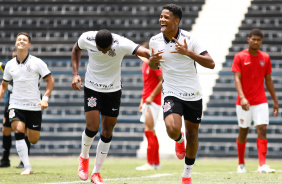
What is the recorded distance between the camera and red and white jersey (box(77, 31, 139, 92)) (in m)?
5.85

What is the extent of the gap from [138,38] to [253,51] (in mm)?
8960

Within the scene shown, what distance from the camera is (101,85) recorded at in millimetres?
5984

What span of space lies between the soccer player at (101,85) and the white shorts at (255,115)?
308cm

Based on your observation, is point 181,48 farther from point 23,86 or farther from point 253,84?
point 253,84

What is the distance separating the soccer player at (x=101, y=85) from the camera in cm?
584

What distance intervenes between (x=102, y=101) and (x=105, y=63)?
456 mm

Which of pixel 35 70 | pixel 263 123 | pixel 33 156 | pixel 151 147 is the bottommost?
pixel 33 156

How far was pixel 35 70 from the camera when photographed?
7.65m

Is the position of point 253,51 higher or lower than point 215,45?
higher

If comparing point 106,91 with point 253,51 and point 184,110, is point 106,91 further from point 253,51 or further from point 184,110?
point 253,51

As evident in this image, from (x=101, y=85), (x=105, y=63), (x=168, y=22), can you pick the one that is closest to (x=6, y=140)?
(x=101, y=85)

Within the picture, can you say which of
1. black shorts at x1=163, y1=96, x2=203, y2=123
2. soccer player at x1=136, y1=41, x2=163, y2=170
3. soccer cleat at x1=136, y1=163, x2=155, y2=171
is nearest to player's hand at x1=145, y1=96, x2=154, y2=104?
soccer player at x1=136, y1=41, x2=163, y2=170

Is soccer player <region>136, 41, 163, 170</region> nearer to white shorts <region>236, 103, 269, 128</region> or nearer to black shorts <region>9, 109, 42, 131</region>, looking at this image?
white shorts <region>236, 103, 269, 128</region>

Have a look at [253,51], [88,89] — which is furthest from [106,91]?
[253,51]
